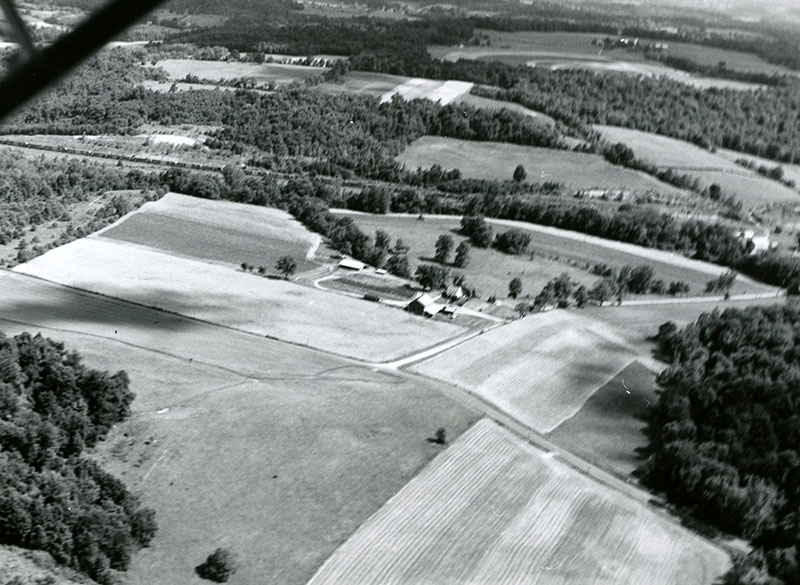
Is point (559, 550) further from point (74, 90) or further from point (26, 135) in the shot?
point (74, 90)

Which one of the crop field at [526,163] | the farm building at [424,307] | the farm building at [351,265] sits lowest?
the farm building at [424,307]

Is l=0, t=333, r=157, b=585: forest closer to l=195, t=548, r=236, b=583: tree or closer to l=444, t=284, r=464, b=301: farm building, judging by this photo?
l=195, t=548, r=236, b=583: tree

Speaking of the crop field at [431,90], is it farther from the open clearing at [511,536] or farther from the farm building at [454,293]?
the open clearing at [511,536]

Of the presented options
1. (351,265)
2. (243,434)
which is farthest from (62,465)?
(351,265)

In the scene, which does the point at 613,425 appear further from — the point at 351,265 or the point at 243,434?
the point at 351,265

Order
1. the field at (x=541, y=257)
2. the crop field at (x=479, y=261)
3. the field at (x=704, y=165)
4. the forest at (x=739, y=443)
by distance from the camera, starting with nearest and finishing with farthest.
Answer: the forest at (x=739, y=443)
the crop field at (x=479, y=261)
the field at (x=541, y=257)
the field at (x=704, y=165)

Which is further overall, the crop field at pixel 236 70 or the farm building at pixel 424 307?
the crop field at pixel 236 70

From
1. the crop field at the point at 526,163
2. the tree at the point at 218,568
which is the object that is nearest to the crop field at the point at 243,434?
the tree at the point at 218,568

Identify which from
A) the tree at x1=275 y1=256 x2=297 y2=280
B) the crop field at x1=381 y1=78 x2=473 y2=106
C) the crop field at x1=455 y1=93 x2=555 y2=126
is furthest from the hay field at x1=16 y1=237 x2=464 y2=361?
the crop field at x1=455 y1=93 x2=555 y2=126

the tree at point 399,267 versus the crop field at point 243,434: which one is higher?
the tree at point 399,267
